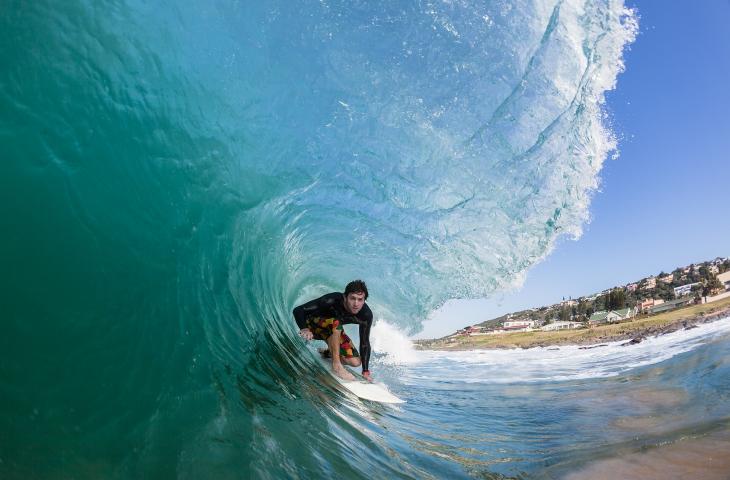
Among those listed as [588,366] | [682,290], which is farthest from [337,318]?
[682,290]

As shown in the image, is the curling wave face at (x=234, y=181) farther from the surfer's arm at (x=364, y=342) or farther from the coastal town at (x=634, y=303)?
the coastal town at (x=634, y=303)

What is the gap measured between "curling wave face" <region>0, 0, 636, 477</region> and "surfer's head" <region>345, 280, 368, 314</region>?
41.0 inches

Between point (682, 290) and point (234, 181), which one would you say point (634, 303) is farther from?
point (234, 181)

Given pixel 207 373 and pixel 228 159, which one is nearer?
pixel 207 373

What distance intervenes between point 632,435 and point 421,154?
487 cm

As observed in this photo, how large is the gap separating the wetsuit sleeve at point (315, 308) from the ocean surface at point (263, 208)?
→ 1.57 ft

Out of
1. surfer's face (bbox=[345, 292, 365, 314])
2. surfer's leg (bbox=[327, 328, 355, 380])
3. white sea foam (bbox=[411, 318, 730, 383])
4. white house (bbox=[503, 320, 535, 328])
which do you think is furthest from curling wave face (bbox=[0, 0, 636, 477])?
white house (bbox=[503, 320, 535, 328])

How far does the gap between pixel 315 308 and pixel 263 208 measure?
5.76 feet

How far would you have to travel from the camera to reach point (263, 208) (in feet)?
21.9

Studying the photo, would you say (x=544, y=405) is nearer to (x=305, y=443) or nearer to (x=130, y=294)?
(x=305, y=443)

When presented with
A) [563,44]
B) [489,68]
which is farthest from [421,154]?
[563,44]

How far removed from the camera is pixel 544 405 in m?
7.07

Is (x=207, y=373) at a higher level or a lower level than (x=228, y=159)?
lower

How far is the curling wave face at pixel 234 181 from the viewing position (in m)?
2.58
